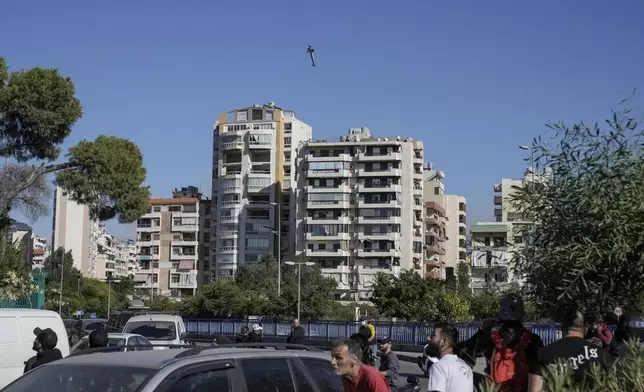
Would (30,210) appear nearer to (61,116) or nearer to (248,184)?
(61,116)

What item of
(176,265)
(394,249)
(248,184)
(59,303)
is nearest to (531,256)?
(59,303)

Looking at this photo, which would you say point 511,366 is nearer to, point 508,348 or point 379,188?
point 508,348

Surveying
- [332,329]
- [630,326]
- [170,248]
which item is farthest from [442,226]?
[630,326]

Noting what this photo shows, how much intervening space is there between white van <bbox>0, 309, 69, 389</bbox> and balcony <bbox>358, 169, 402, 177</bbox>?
92064mm

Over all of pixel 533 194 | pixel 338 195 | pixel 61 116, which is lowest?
pixel 533 194

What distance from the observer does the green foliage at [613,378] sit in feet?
19.3

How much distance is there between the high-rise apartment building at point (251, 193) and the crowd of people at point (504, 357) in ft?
339

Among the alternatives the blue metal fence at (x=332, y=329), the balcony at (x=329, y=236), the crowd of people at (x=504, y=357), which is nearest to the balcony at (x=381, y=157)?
the balcony at (x=329, y=236)

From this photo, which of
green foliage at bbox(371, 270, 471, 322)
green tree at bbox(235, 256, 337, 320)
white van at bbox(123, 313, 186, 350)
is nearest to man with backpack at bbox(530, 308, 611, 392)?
white van at bbox(123, 313, 186, 350)

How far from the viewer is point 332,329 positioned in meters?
46.9

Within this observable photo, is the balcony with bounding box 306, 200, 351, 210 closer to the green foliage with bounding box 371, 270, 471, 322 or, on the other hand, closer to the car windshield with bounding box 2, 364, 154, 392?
the green foliage with bounding box 371, 270, 471, 322

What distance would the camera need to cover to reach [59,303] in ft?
284

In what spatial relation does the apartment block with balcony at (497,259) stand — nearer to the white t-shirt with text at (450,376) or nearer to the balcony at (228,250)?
the white t-shirt with text at (450,376)

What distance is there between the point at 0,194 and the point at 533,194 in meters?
22.4
